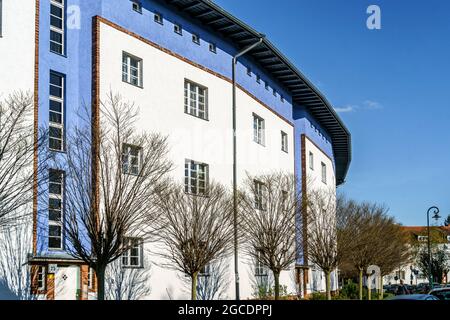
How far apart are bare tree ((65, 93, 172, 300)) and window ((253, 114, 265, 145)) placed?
1475 centimetres

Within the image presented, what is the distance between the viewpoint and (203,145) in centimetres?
3225

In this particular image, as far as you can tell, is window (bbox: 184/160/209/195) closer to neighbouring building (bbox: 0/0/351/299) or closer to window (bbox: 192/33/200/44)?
neighbouring building (bbox: 0/0/351/299)

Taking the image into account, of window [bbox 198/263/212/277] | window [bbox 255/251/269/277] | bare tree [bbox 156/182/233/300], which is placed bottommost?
window [bbox 255/251/269/277]

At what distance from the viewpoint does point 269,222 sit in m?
33.5

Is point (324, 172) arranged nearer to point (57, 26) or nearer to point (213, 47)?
point (213, 47)

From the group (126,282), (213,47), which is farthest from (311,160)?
(126,282)

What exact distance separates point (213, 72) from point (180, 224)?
989cm

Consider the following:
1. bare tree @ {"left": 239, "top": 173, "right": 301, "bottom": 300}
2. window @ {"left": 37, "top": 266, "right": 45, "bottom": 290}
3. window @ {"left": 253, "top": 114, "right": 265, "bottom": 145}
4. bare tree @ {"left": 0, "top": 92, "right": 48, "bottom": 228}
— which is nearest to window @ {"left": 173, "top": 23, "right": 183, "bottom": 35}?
bare tree @ {"left": 239, "top": 173, "right": 301, "bottom": 300}

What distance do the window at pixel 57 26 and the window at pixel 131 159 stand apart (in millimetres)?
4530

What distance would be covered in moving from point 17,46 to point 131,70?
6644 millimetres

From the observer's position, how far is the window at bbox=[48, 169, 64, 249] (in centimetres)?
2216

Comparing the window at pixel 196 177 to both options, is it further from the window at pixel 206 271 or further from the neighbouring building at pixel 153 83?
the window at pixel 206 271
